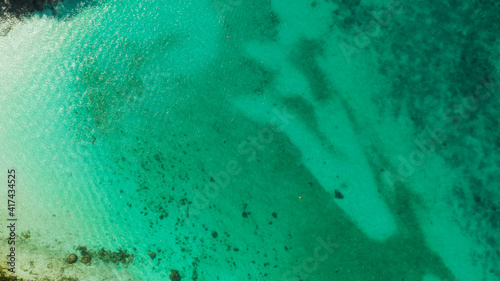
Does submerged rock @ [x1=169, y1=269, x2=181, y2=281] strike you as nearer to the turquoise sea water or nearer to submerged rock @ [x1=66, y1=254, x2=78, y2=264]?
the turquoise sea water

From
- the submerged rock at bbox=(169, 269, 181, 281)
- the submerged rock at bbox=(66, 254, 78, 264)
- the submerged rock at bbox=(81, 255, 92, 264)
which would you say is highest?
the submerged rock at bbox=(169, 269, 181, 281)

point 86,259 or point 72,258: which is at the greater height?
point 86,259

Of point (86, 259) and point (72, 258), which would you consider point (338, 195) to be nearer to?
point (86, 259)

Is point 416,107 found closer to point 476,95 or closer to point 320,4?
point 476,95

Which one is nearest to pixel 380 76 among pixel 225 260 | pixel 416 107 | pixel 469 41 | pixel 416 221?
pixel 416 107

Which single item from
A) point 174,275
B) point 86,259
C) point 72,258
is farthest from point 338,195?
point 72,258

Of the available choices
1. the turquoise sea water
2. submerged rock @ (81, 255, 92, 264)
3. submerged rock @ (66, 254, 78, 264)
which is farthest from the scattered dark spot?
submerged rock @ (66, 254, 78, 264)

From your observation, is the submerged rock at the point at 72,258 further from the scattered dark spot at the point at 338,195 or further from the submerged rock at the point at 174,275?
the scattered dark spot at the point at 338,195

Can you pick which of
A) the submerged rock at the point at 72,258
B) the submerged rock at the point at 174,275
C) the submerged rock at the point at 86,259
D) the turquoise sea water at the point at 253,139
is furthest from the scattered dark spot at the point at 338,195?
the submerged rock at the point at 72,258
